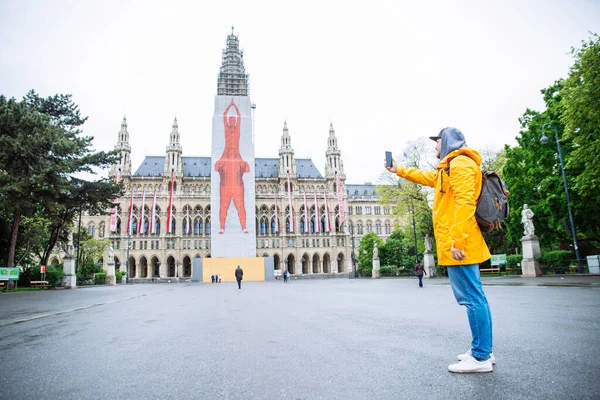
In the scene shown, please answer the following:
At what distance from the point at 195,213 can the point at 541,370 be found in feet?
256

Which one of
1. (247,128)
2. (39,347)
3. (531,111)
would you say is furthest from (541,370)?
→ (247,128)

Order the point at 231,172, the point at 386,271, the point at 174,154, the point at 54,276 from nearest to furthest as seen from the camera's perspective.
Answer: the point at 54,276 < the point at 386,271 < the point at 231,172 < the point at 174,154

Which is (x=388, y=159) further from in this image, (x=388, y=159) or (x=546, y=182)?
(x=546, y=182)

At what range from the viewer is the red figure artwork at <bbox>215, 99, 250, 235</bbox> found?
54.0 meters

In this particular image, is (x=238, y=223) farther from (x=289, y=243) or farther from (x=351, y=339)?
(x=351, y=339)

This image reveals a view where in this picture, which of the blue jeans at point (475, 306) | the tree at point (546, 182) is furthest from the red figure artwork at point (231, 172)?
the blue jeans at point (475, 306)

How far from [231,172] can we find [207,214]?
82.8 ft

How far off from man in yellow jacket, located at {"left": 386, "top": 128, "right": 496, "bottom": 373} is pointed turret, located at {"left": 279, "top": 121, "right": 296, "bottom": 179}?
79694mm

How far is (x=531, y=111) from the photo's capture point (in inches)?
1155

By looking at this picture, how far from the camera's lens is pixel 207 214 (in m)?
77.9

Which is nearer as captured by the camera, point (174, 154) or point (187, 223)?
point (187, 223)

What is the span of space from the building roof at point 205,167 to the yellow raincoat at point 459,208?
273 ft

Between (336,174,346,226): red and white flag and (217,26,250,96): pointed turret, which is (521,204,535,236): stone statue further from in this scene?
(217,26,250,96): pointed turret

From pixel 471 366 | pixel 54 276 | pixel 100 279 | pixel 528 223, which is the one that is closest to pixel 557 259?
pixel 528 223
